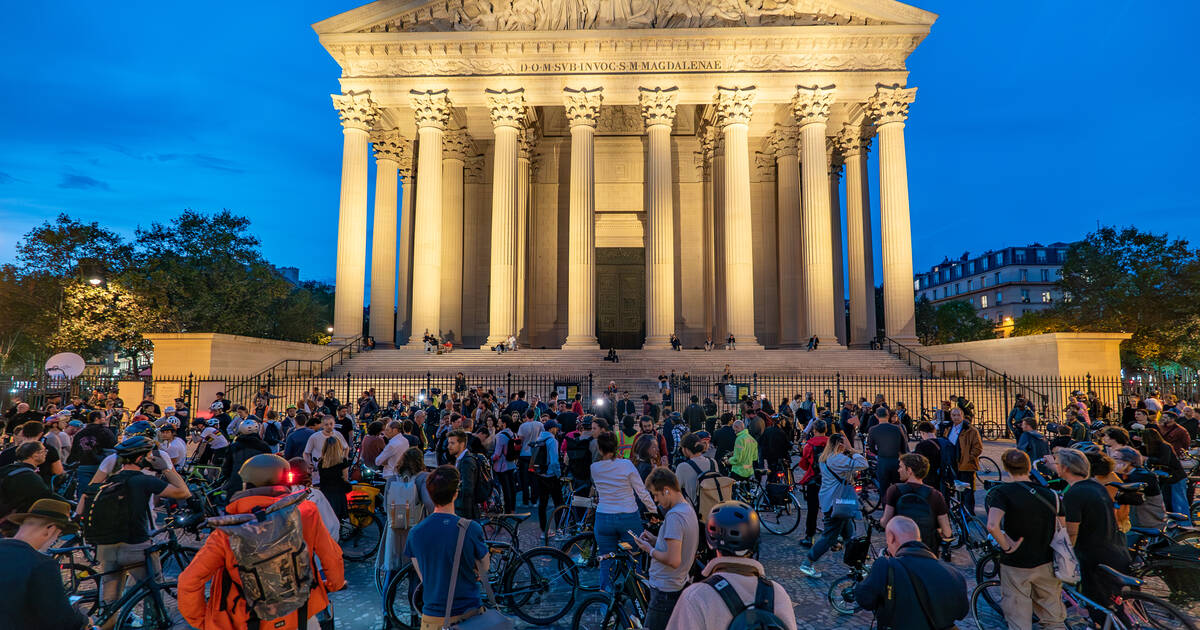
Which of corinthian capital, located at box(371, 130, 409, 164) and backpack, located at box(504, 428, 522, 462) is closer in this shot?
backpack, located at box(504, 428, 522, 462)

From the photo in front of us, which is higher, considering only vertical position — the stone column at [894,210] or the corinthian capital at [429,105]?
the corinthian capital at [429,105]

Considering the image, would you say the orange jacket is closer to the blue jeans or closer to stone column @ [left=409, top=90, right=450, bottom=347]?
the blue jeans

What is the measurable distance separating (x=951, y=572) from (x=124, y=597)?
6.29 meters

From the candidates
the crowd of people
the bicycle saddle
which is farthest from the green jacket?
the bicycle saddle

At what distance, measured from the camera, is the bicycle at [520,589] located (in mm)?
5926

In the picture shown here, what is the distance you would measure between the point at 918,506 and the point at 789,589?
2.18 metres

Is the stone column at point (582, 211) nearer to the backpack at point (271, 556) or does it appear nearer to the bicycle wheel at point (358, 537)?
the bicycle wheel at point (358, 537)

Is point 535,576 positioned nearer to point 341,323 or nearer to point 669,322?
point 669,322

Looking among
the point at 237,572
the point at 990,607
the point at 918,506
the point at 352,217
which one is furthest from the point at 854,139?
the point at 237,572

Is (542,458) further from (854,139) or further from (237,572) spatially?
(854,139)

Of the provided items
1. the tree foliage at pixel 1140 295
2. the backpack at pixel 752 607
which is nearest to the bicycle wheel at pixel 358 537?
the backpack at pixel 752 607

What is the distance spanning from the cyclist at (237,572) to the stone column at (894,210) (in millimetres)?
30836

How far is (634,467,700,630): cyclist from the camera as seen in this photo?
169 inches

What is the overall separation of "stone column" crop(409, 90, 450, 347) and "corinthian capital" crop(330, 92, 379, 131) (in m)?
2.36
